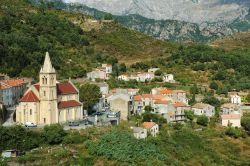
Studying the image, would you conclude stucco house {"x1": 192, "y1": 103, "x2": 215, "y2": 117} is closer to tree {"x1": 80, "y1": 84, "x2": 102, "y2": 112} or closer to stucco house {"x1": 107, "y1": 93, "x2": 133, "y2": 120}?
stucco house {"x1": 107, "y1": 93, "x2": 133, "y2": 120}

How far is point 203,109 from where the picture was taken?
75625mm

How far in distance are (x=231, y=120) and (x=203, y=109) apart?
450 cm

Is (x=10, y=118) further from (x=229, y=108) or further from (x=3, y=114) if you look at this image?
(x=229, y=108)

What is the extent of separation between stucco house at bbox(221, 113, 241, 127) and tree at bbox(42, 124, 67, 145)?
25.3m

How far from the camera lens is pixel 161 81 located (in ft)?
323

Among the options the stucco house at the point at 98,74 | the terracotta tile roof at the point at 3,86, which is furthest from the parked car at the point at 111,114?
the stucco house at the point at 98,74

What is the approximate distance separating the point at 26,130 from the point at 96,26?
294 feet

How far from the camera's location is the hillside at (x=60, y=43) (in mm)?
87131

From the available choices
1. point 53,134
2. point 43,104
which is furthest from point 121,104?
point 53,134

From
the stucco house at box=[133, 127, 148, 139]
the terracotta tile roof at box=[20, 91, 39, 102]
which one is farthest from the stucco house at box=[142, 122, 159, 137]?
the terracotta tile roof at box=[20, 91, 39, 102]

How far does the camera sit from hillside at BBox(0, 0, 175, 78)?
8713 centimetres

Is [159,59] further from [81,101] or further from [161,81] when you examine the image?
[81,101]

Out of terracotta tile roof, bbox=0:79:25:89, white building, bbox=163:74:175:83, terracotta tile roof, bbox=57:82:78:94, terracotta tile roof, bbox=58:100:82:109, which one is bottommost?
terracotta tile roof, bbox=58:100:82:109

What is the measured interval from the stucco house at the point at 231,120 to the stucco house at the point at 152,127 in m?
12.9
